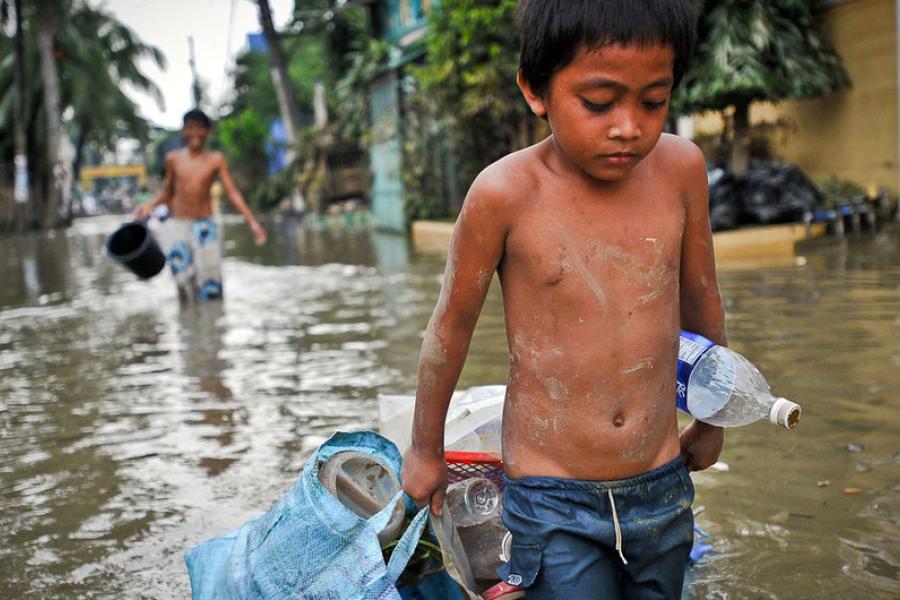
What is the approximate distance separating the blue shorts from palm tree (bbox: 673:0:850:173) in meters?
10.4

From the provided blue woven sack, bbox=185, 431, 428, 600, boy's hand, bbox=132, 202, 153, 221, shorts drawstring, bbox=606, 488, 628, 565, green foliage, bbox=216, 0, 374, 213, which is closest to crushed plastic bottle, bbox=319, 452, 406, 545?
blue woven sack, bbox=185, 431, 428, 600

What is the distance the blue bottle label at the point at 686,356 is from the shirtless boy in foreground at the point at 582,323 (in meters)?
0.11

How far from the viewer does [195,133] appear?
331 inches

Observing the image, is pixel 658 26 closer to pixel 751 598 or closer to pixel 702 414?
pixel 702 414

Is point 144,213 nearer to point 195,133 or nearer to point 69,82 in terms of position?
point 195,133

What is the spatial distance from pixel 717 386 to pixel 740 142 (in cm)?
1163

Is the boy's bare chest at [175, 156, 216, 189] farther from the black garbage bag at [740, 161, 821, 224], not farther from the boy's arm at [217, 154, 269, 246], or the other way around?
the black garbage bag at [740, 161, 821, 224]

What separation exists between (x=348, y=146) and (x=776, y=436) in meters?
22.8

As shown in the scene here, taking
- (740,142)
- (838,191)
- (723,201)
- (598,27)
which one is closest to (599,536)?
(598,27)

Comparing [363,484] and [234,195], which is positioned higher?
[234,195]

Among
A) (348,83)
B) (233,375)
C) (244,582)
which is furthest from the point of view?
(348,83)

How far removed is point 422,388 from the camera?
1918 mm

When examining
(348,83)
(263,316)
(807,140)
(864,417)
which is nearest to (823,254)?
(807,140)

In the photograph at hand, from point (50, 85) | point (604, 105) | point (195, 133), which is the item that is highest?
point (50, 85)
